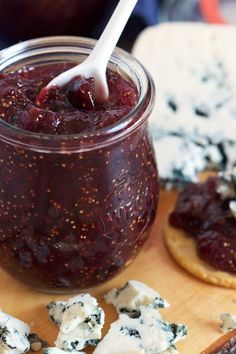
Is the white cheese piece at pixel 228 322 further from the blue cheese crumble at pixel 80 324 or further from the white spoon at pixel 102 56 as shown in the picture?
the white spoon at pixel 102 56

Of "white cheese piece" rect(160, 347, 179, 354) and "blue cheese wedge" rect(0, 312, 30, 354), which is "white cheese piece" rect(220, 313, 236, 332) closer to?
"white cheese piece" rect(160, 347, 179, 354)

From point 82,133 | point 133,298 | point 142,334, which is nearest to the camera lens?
point 82,133

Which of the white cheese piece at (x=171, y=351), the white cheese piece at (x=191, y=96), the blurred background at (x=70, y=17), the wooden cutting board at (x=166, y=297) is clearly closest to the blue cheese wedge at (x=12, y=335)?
the wooden cutting board at (x=166, y=297)

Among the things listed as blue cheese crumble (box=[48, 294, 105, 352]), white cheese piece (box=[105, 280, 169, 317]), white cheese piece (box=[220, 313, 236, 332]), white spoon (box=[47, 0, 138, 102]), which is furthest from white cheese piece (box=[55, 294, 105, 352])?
white spoon (box=[47, 0, 138, 102])

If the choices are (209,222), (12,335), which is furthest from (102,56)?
(12,335)

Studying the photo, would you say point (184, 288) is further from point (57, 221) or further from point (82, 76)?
point (82, 76)

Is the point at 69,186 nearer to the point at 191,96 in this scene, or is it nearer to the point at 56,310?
the point at 56,310

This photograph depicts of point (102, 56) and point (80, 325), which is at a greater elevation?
point (102, 56)

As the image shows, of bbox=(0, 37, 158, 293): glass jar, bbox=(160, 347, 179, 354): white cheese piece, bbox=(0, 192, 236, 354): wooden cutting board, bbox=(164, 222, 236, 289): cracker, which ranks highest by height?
bbox=(0, 37, 158, 293): glass jar
